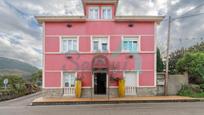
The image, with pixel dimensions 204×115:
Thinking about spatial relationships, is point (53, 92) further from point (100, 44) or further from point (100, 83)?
point (100, 44)

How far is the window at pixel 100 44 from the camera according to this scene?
2695 centimetres

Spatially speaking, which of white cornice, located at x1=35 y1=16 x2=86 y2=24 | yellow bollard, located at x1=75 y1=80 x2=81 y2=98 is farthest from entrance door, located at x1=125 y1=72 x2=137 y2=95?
white cornice, located at x1=35 y1=16 x2=86 y2=24

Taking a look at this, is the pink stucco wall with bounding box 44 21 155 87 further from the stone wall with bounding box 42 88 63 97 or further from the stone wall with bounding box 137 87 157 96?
the stone wall with bounding box 42 88 63 97

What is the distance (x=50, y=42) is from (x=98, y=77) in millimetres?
5398

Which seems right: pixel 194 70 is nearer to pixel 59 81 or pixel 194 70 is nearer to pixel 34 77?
pixel 59 81

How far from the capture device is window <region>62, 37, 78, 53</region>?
27.0 metres

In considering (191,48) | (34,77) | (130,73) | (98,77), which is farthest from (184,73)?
(34,77)

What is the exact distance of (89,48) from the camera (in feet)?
88.2

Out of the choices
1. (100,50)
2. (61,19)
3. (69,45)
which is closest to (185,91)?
(100,50)

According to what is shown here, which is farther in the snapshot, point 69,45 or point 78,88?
point 69,45

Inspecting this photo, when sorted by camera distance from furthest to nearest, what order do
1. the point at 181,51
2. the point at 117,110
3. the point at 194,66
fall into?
the point at 181,51 → the point at 194,66 → the point at 117,110

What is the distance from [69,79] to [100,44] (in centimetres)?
424

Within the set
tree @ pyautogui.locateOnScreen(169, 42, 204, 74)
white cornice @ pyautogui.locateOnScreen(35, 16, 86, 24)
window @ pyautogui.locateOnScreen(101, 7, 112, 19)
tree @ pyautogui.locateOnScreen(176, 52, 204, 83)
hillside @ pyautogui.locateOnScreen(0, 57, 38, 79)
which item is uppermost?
window @ pyautogui.locateOnScreen(101, 7, 112, 19)

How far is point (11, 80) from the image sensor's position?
4169cm
